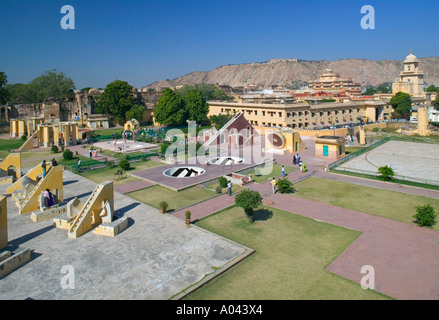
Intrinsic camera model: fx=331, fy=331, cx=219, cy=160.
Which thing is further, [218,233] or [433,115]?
[433,115]

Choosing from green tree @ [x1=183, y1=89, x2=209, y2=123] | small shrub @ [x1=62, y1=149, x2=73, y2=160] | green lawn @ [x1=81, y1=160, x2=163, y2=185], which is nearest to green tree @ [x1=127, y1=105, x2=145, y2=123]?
green tree @ [x1=183, y1=89, x2=209, y2=123]

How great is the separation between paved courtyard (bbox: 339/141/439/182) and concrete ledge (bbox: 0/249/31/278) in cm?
2319

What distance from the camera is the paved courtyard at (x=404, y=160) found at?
26016mm

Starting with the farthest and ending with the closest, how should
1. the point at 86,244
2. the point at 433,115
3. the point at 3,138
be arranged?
the point at 433,115 < the point at 3,138 < the point at 86,244

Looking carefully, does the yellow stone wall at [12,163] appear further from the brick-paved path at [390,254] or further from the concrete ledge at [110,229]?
the brick-paved path at [390,254]

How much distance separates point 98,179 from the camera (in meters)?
25.8

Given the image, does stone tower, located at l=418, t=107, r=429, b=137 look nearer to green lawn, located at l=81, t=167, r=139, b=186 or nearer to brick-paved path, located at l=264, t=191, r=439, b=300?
brick-paved path, located at l=264, t=191, r=439, b=300

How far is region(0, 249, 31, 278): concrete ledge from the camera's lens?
1208 cm

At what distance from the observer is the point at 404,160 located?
30203 mm

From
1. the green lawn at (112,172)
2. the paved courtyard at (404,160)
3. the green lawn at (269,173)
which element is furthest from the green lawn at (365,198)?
the green lawn at (112,172)
